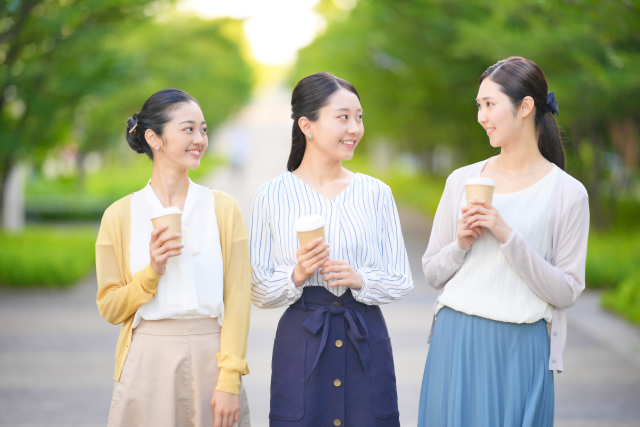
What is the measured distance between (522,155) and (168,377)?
164cm

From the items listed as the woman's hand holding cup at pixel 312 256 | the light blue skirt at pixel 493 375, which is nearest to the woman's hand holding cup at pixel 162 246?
the woman's hand holding cup at pixel 312 256

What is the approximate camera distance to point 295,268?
2.93 meters

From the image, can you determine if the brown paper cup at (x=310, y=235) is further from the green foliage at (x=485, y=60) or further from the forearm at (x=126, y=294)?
the green foliage at (x=485, y=60)

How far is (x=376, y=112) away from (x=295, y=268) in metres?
18.6

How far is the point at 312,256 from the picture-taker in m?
2.81

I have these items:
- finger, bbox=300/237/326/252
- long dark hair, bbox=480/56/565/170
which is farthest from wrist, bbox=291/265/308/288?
long dark hair, bbox=480/56/565/170

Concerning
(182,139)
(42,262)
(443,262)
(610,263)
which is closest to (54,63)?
(42,262)

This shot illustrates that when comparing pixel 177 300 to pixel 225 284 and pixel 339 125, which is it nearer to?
pixel 225 284

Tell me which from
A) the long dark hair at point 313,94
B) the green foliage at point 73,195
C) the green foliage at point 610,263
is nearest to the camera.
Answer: the long dark hair at point 313,94

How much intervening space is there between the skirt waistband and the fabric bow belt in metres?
0.42

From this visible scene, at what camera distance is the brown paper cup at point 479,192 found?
8.77 feet

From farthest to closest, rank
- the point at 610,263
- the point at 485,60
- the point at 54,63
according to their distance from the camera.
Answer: the point at 485,60 → the point at 54,63 → the point at 610,263

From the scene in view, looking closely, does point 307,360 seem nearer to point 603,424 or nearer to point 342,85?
point 342,85

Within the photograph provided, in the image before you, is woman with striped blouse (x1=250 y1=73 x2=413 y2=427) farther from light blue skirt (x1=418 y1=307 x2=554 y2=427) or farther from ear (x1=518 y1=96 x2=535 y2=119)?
ear (x1=518 y1=96 x2=535 y2=119)
